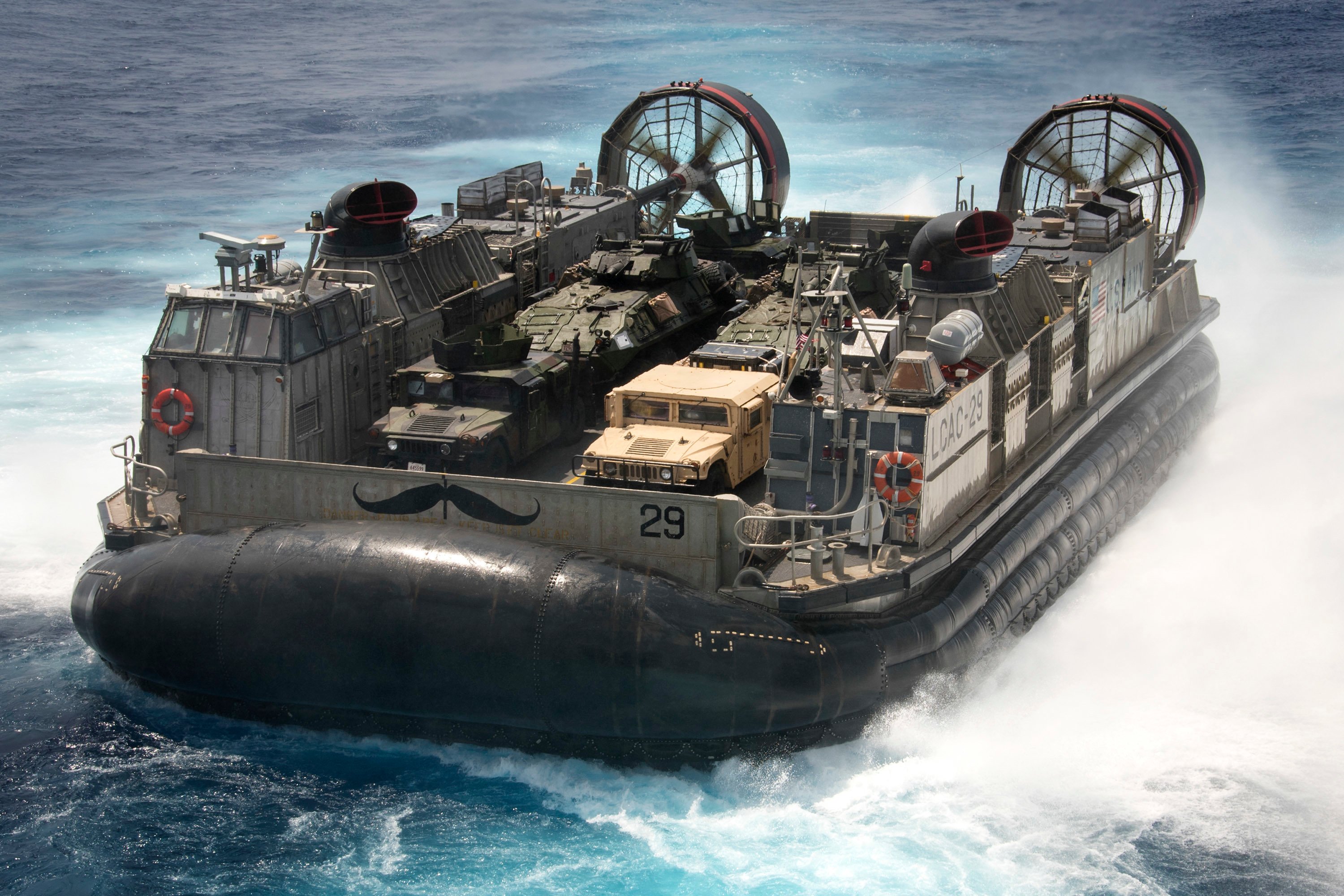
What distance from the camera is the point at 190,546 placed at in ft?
31.0

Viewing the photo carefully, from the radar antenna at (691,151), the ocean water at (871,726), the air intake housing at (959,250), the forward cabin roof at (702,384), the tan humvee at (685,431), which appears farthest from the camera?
the radar antenna at (691,151)

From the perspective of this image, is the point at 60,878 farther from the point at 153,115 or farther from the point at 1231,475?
the point at 153,115

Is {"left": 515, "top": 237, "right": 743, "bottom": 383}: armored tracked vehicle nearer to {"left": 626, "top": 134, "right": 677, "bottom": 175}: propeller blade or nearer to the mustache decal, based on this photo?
the mustache decal

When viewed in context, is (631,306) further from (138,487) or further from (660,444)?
(138,487)

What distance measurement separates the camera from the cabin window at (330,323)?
10773mm

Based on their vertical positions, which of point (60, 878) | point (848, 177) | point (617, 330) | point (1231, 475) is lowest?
point (60, 878)

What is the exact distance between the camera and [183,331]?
10.5 m

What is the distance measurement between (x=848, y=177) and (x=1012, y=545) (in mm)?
16632

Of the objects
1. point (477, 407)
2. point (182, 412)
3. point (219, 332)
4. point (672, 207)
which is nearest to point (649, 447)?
point (477, 407)

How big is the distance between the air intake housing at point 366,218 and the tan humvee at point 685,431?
273 centimetres

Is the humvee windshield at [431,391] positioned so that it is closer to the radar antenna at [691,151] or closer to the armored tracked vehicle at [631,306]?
the armored tracked vehicle at [631,306]

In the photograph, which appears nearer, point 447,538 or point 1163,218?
point 447,538

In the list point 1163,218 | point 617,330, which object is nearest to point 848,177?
point 1163,218

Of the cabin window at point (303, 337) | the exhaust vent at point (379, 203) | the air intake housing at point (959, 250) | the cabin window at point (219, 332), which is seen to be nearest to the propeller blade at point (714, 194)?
the exhaust vent at point (379, 203)
